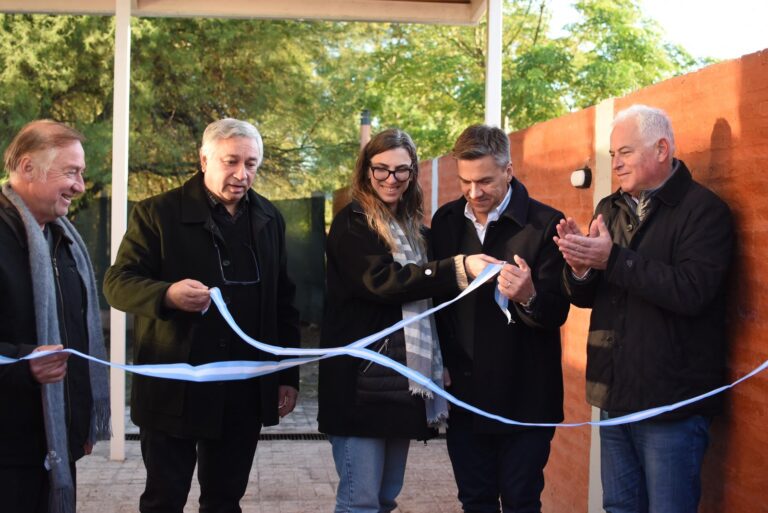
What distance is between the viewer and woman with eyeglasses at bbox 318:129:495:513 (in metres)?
3.55

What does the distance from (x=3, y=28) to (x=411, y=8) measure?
34.6 ft

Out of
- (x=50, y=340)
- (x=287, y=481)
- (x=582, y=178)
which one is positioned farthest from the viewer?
(x=287, y=481)

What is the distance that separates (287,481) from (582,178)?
2.98 metres

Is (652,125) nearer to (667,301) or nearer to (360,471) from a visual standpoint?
(667,301)

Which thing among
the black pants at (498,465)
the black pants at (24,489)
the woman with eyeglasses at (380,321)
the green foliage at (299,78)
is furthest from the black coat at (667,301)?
the green foliage at (299,78)

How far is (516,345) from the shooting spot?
142 inches

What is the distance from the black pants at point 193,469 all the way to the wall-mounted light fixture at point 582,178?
203cm

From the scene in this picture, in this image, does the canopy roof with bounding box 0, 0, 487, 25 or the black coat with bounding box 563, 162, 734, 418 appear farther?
the canopy roof with bounding box 0, 0, 487, 25

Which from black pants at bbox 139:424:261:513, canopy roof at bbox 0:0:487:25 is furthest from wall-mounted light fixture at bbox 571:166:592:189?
canopy roof at bbox 0:0:487:25

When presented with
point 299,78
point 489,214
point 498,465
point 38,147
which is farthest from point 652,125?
point 299,78

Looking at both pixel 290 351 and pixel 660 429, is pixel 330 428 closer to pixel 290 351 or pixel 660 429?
pixel 290 351

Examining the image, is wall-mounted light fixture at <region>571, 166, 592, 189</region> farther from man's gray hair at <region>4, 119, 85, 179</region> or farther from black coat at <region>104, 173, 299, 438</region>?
man's gray hair at <region>4, 119, 85, 179</region>

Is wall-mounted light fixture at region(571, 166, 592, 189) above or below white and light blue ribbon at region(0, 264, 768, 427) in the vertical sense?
above

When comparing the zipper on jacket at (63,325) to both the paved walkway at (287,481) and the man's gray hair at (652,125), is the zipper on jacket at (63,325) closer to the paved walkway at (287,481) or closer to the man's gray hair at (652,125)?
the man's gray hair at (652,125)
